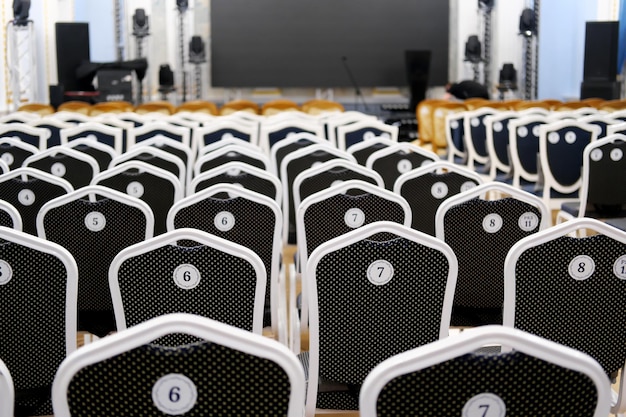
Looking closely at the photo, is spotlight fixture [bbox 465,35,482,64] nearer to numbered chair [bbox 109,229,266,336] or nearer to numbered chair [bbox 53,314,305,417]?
numbered chair [bbox 109,229,266,336]

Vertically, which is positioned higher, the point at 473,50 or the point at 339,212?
the point at 473,50

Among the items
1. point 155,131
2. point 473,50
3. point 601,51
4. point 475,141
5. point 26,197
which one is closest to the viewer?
point 26,197

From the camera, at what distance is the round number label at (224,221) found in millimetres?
3576

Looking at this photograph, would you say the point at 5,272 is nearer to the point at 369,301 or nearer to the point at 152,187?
the point at 369,301

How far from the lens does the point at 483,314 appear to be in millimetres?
3693

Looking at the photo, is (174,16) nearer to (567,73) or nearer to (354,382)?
(567,73)

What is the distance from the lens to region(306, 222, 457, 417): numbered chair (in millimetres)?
2561

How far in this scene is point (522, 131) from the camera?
23.1 ft

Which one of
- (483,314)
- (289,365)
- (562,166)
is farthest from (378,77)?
(289,365)

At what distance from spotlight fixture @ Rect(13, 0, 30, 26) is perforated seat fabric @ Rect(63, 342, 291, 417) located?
14824mm

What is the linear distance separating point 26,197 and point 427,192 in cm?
181

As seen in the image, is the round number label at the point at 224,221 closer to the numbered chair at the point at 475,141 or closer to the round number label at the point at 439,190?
the round number label at the point at 439,190

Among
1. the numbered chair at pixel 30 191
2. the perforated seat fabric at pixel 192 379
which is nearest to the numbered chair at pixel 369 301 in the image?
the perforated seat fabric at pixel 192 379

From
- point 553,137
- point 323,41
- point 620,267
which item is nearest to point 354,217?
point 620,267
